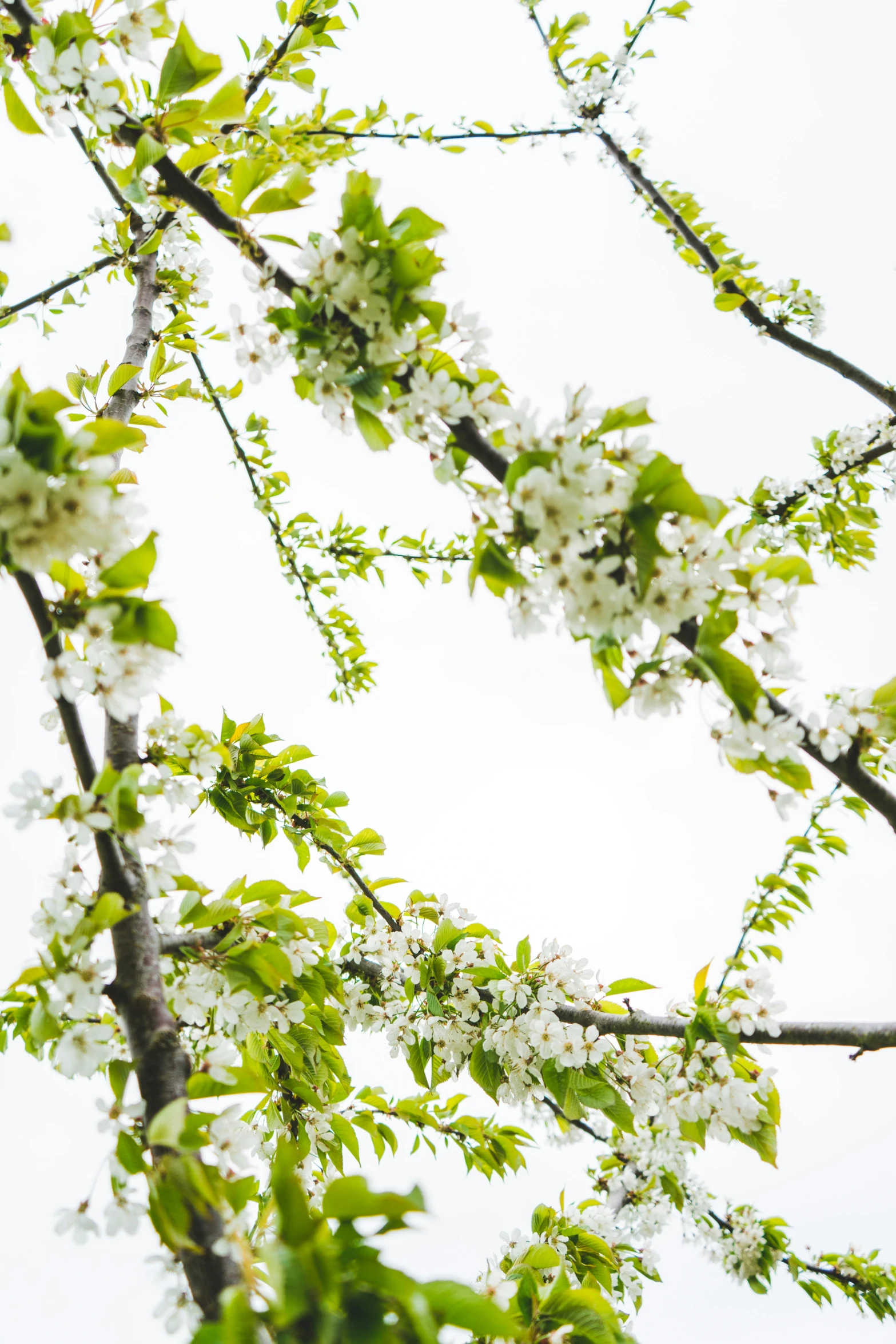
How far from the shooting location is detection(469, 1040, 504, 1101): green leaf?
2.00 m

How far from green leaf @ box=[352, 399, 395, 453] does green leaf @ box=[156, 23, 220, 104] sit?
2.15 feet

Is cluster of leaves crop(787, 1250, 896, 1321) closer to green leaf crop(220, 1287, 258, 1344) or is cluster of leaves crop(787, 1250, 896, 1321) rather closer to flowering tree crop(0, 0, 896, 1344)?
flowering tree crop(0, 0, 896, 1344)

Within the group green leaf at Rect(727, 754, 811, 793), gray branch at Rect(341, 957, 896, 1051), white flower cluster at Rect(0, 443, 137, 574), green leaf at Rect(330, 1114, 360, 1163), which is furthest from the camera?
green leaf at Rect(330, 1114, 360, 1163)

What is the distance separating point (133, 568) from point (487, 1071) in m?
1.73

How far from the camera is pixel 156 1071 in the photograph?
982mm

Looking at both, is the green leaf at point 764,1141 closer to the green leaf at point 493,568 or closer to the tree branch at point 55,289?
the green leaf at point 493,568

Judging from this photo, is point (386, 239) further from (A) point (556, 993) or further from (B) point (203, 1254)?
(A) point (556, 993)

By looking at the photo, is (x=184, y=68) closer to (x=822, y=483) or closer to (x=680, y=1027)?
(x=680, y=1027)

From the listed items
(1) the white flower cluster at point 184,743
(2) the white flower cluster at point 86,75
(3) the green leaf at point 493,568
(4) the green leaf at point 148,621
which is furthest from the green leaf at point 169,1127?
(2) the white flower cluster at point 86,75

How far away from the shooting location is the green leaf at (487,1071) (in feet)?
6.55

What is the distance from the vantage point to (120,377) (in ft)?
6.92

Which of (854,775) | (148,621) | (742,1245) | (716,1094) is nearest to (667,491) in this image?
(854,775)

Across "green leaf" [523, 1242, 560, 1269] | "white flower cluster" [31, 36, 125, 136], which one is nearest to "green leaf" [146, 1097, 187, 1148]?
"green leaf" [523, 1242, 560, 1269]

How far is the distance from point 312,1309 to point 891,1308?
3794mm
